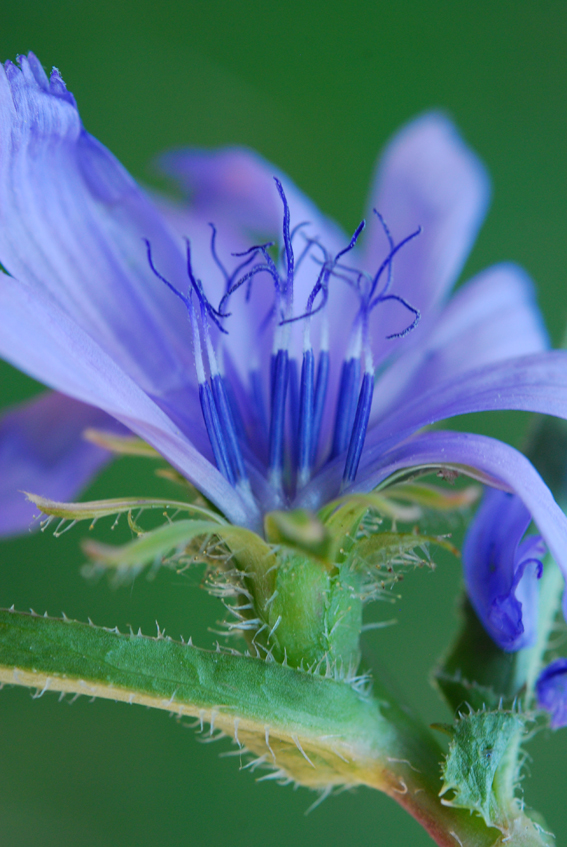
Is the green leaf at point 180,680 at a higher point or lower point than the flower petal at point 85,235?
lower

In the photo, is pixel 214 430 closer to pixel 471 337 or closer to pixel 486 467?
pixel 486 467

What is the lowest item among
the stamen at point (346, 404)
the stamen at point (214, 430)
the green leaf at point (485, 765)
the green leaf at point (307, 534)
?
the green leaf at point (485, 765)

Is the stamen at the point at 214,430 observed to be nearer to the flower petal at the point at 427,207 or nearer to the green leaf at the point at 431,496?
the green leaf at the point at 431,496

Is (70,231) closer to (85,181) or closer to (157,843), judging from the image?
(85,181)

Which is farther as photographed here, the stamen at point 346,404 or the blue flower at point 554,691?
the stamen at point 346,404

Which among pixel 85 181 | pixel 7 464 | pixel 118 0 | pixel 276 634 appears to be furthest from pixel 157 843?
pixel 118 0

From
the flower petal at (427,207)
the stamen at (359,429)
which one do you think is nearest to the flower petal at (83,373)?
the stamen at (359,429)

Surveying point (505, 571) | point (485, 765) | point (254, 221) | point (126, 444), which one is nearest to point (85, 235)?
point (126, 444)
